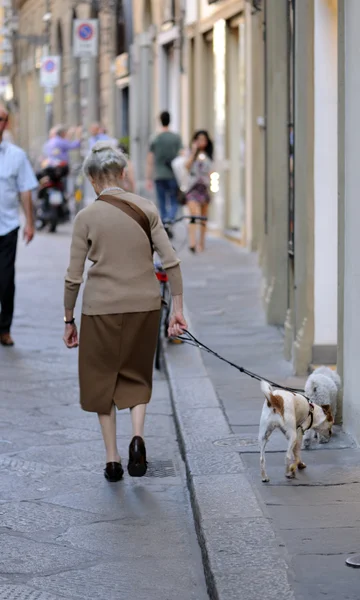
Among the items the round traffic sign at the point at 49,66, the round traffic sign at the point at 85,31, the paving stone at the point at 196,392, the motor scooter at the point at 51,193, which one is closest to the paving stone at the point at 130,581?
the paving stone at the point at 196,392

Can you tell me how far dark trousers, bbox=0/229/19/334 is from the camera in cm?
1060

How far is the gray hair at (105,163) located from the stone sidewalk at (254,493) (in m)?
1.41

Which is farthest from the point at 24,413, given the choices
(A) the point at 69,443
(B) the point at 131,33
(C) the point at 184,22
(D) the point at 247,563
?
(B) the point at 131,33

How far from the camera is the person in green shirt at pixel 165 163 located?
2053 centimetres

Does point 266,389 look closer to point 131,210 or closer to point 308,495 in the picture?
point 308,495

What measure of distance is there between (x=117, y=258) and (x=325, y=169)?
2.70 meters

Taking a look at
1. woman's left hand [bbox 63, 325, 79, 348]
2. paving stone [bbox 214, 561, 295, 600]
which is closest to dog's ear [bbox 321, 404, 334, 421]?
woman's left hand [bbox 63, 325, 79, 348]

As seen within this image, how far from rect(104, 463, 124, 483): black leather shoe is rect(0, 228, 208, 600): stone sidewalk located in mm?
50

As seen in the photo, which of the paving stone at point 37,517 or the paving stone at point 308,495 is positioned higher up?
the paving stone at point 308,495

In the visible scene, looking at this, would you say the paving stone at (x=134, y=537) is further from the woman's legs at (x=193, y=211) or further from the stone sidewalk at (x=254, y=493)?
the woman's legs at (x=193, y=211)

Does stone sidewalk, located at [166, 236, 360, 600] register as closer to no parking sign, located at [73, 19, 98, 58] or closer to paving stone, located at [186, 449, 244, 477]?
paving stone, located at [186, 449, 244, 477]

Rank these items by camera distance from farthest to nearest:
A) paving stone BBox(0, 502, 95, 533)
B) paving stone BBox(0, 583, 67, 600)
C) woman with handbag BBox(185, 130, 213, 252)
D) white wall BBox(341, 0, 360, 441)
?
1. woman with handbag BBox(185, 130, 213, 252)
2. white wall BBox(341, 0, 360, 441)
3. paving stone BBox(0, 502, 95, 533)
4. paving stone BBox(0, 583, 67, 600)

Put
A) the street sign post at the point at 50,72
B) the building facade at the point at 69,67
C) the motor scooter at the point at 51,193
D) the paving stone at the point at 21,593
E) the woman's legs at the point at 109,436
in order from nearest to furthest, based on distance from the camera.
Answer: the paving stone at the point at 21,593, the woman's legs at the point at 109,436, the motor scooter at the point at 51,193, the street sign post at the point at 50,72, the building facade at the point at 69,67

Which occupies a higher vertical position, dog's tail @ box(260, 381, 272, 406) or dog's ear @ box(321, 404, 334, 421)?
dog's tail @ box(260, 381, 272, 406)
